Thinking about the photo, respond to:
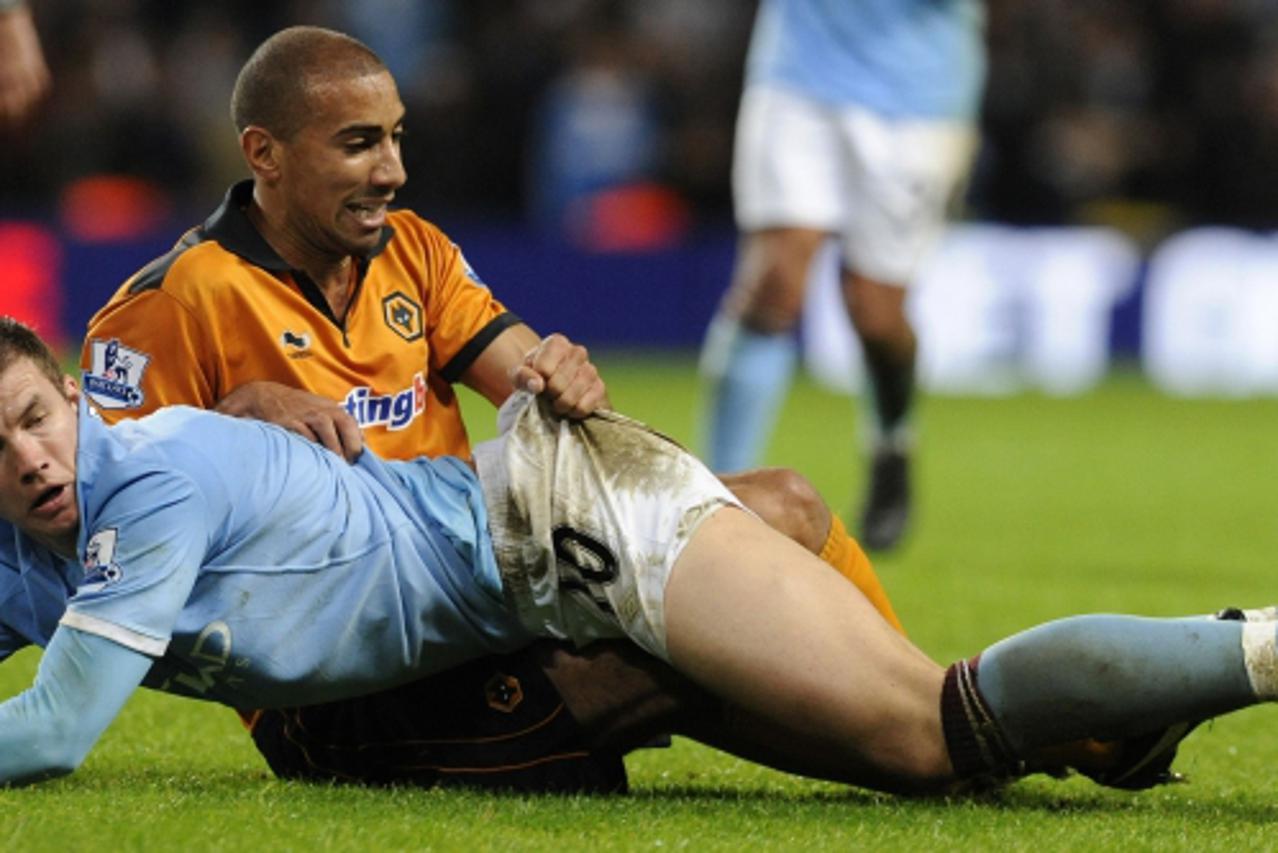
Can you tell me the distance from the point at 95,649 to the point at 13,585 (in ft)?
1.19

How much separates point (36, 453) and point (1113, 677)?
62.9 inches

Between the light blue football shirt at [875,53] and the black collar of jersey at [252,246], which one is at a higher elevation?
the light blue football shirt at [875,53]

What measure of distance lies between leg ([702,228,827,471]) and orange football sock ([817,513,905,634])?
3.08 m

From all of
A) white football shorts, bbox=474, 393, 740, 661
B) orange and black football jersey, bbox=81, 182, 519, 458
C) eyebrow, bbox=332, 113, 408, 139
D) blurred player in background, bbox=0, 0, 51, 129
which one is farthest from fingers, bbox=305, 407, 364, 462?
blurred player in background, bbox=0, 0, 51, 129

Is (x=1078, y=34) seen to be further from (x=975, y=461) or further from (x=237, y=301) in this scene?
(x=237, y=301)

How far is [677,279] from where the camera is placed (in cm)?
1423

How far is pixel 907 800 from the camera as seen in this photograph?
3830mm

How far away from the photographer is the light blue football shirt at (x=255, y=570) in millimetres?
3488

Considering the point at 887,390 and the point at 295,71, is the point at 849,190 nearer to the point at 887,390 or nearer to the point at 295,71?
the point at 887,390

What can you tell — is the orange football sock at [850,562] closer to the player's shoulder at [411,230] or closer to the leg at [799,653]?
the leg at [799,653]

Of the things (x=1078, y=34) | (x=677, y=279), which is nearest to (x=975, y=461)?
(x=677, y=279)

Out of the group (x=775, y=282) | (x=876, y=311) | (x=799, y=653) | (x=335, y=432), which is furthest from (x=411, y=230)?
(x=876, y=311)

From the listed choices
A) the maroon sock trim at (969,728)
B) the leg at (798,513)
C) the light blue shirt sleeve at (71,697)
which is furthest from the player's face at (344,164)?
the maroon sock trim at (969,728)

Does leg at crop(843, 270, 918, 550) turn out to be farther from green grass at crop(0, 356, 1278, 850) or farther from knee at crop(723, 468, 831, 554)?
knee at crop(723, 468, 831, 554)
